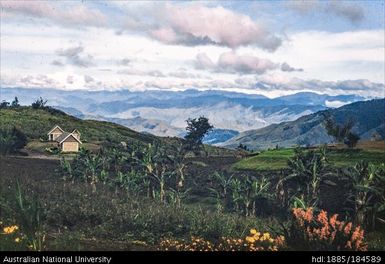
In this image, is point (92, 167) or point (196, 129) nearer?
point (92, 167)

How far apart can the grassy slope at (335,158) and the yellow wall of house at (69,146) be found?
31.0 m

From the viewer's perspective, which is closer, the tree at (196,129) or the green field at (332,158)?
the green field at (332,158)

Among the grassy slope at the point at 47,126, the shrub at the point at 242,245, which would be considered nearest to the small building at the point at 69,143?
the grassy slope at the point at 47,126

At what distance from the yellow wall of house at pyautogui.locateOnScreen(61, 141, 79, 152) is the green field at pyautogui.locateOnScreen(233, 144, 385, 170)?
30841 mm

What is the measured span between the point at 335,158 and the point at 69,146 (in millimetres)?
47594

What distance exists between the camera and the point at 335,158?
73562mm

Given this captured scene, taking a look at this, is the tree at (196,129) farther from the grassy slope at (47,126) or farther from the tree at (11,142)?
the tree at (11,142)

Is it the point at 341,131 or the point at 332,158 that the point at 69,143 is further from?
the point at 341,131

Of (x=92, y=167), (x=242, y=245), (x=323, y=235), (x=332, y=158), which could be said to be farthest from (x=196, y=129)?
(x=323, y=235)

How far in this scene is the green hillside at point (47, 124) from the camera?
378ft

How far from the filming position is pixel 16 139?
8550cm
